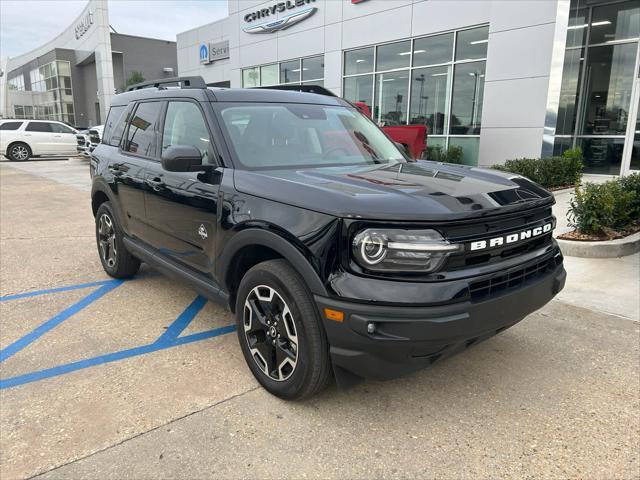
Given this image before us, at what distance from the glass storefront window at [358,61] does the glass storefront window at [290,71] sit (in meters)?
2.82

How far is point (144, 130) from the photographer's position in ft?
14.3

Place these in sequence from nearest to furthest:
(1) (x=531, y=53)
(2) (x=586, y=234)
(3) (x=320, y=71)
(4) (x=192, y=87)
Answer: (4) (x=192, y=87) → (2) (x=586, y=234) → (1) (x=531, y=53) → (3) (x=320, y=71)

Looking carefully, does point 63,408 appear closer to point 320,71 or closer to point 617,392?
point 617,392

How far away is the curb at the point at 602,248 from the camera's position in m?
5.88

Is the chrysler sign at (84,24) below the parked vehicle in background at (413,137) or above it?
above

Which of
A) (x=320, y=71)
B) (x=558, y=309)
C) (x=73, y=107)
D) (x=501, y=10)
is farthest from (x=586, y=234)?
(x=73, y=107)

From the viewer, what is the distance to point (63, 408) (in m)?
2.84

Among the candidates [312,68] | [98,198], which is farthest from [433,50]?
[98,198]

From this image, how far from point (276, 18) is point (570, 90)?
11.6m

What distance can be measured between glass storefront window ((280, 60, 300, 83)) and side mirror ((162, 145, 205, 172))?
16776 mm

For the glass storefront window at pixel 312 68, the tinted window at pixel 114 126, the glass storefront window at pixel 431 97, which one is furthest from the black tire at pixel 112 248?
the glass storefront window at pixel 312 68

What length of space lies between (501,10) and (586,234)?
778 centimetres

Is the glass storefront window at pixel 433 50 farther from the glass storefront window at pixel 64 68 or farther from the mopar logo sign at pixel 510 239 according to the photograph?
the glass storefront window at pixel 64 68

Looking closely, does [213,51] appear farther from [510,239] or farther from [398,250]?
[398,250]
